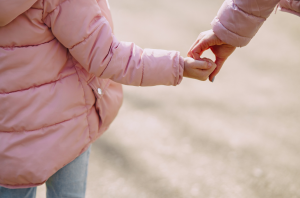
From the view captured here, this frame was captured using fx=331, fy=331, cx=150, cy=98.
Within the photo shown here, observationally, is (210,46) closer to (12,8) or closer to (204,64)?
(204,64)

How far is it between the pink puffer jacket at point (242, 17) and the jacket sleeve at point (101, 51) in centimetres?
23

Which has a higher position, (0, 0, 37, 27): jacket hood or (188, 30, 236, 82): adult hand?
(0, 0, 37, 27): jacket hood

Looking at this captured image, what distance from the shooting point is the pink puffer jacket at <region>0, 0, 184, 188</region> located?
2.88ft

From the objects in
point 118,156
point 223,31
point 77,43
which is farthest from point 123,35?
point 77,43

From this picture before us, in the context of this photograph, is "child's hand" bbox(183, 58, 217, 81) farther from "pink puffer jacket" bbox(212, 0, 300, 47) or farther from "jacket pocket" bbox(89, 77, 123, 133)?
"jacket pocket" bbox(89, 77, 123, 133)

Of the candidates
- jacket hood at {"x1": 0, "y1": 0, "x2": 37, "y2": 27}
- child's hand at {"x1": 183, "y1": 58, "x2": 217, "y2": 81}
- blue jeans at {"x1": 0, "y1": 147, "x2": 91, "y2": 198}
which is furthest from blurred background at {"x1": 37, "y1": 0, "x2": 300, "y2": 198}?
jacket hood at {"x1": 0, "y1": 0, "x2": 37, "y2": 27}

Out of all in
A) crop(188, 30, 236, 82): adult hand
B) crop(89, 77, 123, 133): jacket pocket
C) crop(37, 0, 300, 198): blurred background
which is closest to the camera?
crop(89, 77, 123, 133): jacket pocket

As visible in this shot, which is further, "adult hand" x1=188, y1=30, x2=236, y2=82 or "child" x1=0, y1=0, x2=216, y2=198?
"adult hand" x1=188, y1=30, x2=236, y2=82

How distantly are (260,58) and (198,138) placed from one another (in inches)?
43.9

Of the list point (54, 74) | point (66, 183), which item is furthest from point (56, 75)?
point (66, 183)

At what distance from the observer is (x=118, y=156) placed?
181 cm

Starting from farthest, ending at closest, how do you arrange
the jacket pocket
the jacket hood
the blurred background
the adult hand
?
1. the blurred background
2. the adult hand
3. the jacket pocket
4. the jacket hood

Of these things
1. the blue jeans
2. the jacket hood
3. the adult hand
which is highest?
the jacket hood

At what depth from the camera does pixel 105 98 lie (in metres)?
1.11
